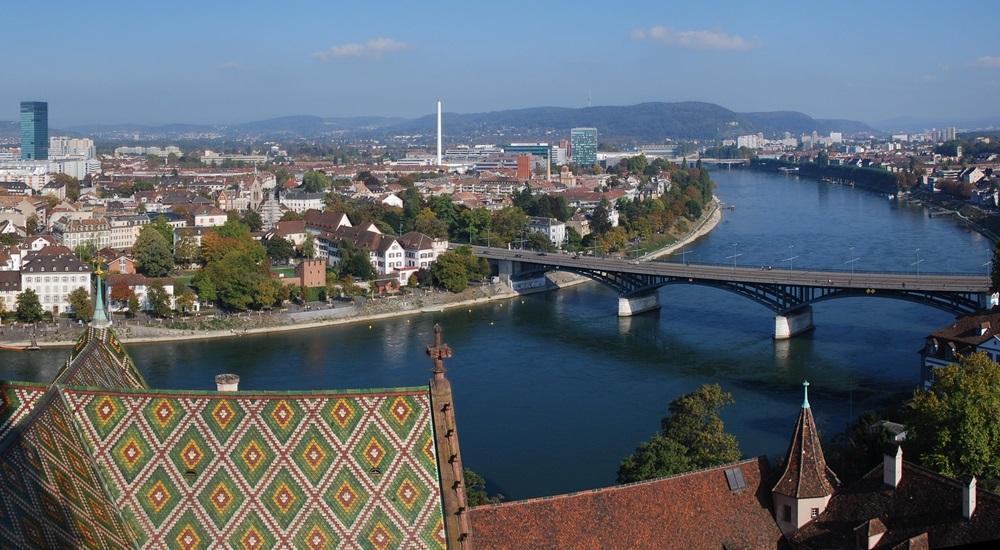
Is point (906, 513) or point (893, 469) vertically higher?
point (893, 469)

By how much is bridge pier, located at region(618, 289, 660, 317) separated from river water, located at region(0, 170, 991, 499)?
0.29 metres

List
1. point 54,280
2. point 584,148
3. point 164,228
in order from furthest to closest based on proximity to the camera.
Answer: point 584,148, point 164,228, point 54,280

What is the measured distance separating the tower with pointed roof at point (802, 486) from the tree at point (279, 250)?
26160 mm

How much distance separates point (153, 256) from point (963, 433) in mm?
22897

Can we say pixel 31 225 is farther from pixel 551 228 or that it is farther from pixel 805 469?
pixel 805 469

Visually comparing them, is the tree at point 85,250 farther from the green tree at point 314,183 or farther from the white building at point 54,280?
the green tree at point 314,183

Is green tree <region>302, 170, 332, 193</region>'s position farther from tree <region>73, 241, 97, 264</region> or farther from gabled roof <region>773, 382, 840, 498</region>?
gabled roof <region>773, 382, 840, 498</region>

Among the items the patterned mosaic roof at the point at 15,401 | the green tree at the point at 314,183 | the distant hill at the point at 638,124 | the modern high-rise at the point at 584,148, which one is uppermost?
the distant hill at the point at 638,124

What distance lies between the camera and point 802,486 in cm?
714

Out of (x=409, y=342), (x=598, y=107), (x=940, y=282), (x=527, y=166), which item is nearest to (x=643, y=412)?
(x=409, y=342)

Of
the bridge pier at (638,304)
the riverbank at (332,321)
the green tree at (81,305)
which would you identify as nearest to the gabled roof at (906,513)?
the riverbank at (332,321)

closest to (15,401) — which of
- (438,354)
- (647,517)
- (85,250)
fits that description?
(438,354)

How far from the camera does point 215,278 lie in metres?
25.5

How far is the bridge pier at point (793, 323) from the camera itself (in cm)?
2227
